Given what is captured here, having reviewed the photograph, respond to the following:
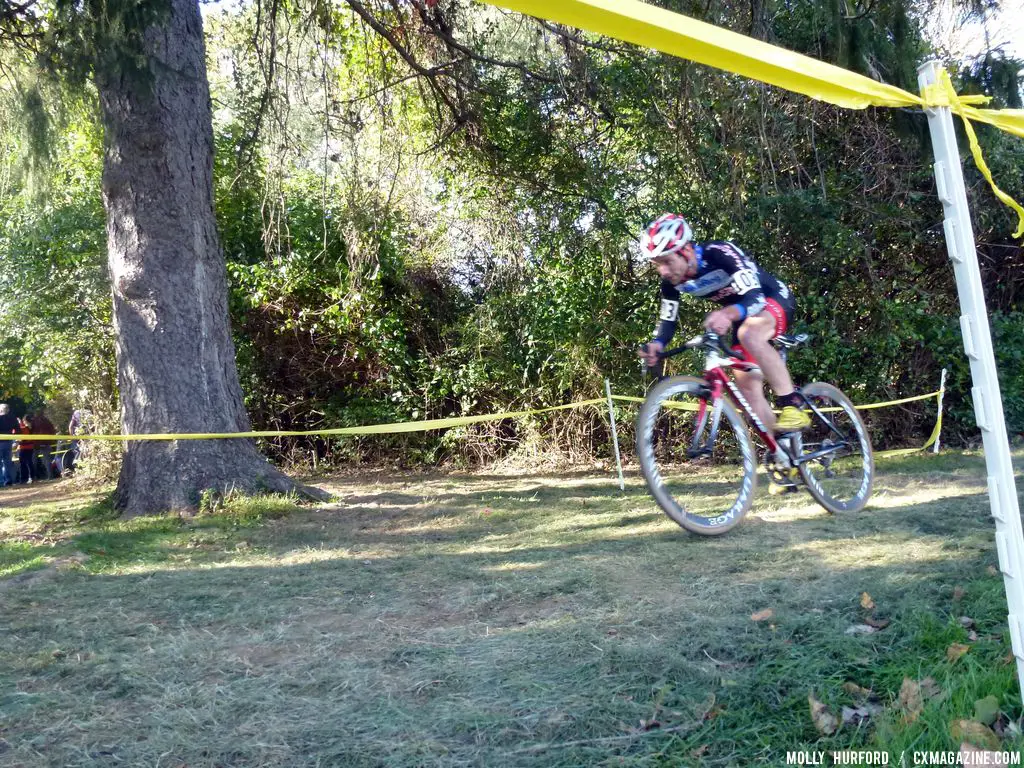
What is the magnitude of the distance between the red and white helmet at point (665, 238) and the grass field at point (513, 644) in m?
1.78

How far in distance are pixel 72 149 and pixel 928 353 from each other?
13.6m

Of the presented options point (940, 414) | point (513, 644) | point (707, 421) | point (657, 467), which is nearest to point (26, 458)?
point (657, 467)

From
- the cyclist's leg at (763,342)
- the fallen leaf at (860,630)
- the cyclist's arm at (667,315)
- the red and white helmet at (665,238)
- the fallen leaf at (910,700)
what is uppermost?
the red and white helmet at (665,238)

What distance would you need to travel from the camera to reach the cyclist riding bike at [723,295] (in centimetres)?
500

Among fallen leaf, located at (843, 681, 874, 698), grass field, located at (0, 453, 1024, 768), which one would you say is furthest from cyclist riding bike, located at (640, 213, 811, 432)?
fallen leaf, located at (843, 681, 874, 698)

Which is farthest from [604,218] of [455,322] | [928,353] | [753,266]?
[753,266]

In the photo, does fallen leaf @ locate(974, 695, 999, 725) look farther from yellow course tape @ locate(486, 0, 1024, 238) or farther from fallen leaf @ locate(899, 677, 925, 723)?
yellow course tape @ locate(486, 0, 1024, 238)

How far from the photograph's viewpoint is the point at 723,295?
5180 mm

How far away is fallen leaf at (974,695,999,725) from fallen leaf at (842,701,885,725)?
Result: 10.2 inches

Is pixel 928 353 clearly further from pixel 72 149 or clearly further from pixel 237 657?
pixel 72 149

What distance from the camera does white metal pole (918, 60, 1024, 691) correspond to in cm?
227

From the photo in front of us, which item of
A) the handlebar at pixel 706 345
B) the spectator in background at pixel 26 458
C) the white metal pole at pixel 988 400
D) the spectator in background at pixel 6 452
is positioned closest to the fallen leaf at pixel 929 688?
the white metal pole at pixel 988 400

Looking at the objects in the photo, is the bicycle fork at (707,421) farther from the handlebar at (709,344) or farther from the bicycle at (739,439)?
the handlebar at (709,344)

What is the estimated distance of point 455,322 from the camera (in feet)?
42.2
